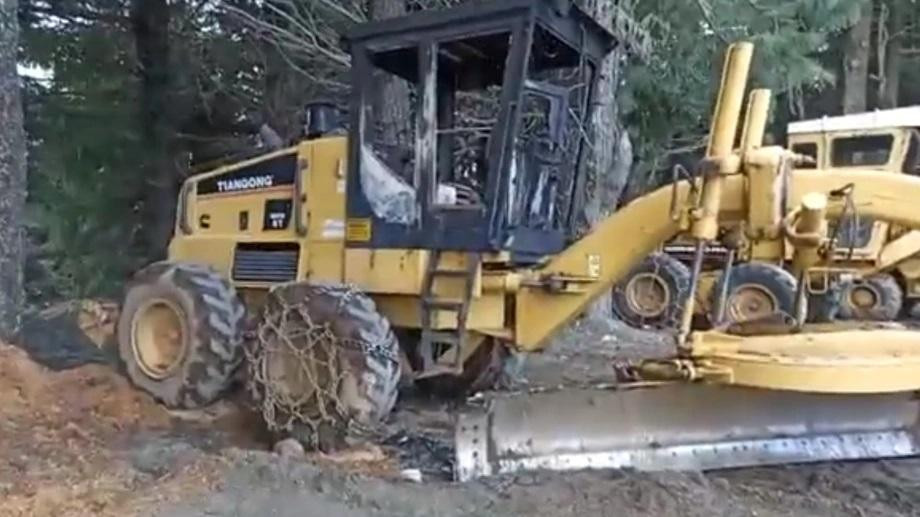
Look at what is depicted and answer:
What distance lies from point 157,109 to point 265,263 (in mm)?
7237

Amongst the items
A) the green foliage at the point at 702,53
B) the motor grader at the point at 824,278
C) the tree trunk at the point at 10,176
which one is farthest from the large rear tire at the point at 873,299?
the tree trunk at the point at 10,176

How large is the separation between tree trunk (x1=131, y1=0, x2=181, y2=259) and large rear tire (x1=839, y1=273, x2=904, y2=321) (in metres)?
7.61

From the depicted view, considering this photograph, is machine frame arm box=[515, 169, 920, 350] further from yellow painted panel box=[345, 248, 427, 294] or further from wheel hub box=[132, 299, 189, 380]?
wheel hub box=[132, 299, 189, 380]

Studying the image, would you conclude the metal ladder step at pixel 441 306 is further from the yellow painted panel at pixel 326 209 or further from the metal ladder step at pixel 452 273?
the yellow painted panel at pixel 326 209

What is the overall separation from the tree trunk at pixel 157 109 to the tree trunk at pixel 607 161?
17.3 ft

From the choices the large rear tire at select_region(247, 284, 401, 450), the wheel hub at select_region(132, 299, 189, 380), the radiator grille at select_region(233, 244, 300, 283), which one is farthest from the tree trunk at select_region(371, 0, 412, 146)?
the wheel hub at select_region(132, 299, 189, 380)

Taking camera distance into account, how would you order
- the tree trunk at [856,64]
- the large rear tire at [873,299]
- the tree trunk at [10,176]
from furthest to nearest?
the tree trunk at [856,64]
the large rear tire at [873,299]
the tree trunk at [10,176]

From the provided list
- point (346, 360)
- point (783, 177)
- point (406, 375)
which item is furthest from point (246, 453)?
point (783, 177)

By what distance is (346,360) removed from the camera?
4992 millimetres

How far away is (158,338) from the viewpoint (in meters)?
6.15

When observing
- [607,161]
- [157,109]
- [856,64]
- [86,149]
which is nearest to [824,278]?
[607,161]

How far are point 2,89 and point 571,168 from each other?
3.42 metres

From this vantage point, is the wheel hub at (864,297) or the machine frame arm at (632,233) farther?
the wheel hub at (864,297)

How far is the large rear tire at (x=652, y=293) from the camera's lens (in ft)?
36.1
